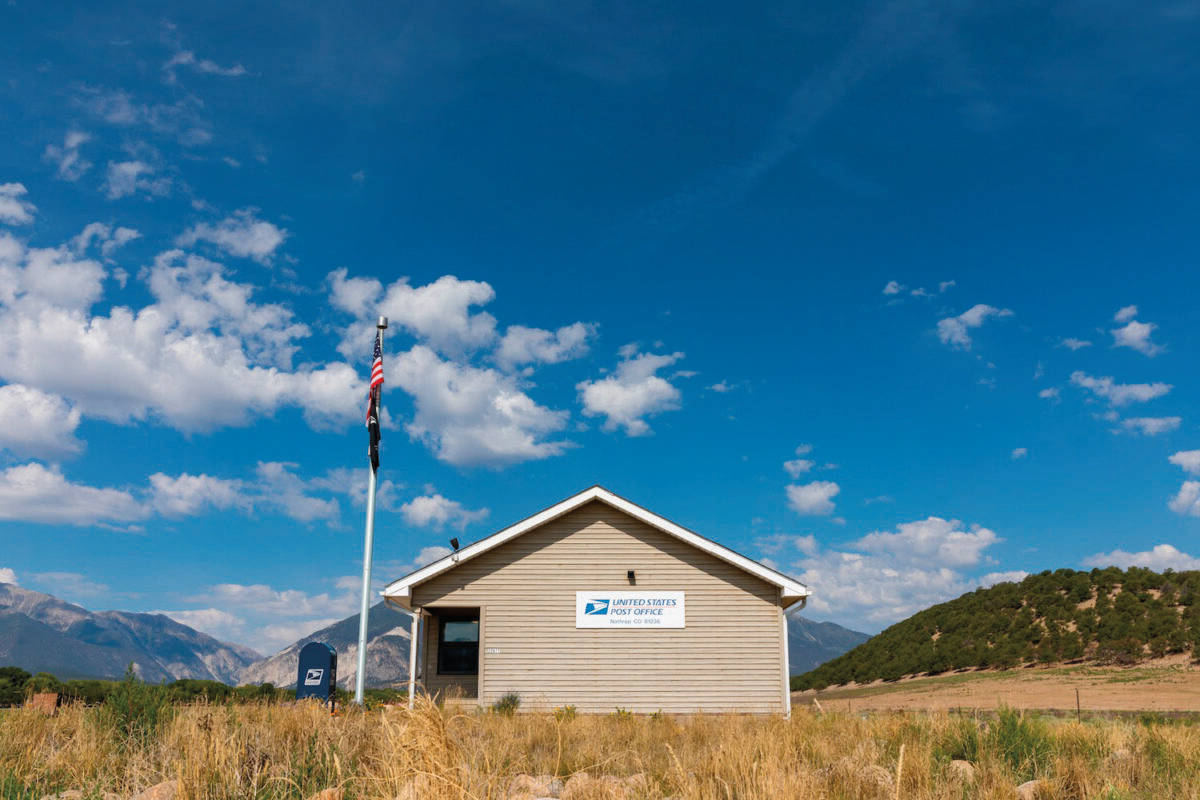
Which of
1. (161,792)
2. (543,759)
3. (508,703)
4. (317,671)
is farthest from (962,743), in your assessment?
(317,671)

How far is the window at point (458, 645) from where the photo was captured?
24094 mm

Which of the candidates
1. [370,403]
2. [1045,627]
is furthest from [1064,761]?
[1045,627]

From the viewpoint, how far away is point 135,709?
10461 mm

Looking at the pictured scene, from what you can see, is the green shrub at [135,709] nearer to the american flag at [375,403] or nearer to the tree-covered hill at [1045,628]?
the american flag at [375,403]

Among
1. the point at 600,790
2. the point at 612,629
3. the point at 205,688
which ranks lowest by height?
the point at 205,688

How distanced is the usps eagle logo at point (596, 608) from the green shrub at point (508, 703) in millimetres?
2659

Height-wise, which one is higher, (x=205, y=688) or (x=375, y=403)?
(x=375, y=403)

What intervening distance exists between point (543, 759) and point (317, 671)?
10574 millimetres

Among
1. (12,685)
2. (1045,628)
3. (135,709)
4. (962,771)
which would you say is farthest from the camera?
(1045,628)

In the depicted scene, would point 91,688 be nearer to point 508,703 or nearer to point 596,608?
point 508,703

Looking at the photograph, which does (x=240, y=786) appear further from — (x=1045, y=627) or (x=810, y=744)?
(x=1045, y=627)

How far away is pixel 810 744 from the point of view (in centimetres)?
1112

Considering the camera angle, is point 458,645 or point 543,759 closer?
point 543,759

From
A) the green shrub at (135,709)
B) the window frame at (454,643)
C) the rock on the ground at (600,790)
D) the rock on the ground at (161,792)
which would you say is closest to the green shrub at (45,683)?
the window frame at (454,643)
